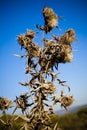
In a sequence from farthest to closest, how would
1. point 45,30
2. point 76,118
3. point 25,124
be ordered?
1. point 76,118
2. point 45,30
3. point 25,124

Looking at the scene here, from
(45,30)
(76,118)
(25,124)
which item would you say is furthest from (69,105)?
(76,118)

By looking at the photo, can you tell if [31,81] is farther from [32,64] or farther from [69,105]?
[69,105]

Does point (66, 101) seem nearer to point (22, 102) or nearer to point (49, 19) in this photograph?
point (22, 102)

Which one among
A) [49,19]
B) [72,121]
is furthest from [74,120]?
[49,19]

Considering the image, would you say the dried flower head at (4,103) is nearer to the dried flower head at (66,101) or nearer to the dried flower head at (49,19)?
the dried flower head at (66,101)

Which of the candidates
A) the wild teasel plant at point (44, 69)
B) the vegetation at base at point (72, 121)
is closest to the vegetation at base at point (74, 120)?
the vegetation at base at point (72, 121)

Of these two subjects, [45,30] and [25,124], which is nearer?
[25,124]

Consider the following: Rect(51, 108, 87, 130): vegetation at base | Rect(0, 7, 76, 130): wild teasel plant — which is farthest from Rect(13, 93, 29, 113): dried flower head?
Rect(51, 108, 87, 130): vegetation at base

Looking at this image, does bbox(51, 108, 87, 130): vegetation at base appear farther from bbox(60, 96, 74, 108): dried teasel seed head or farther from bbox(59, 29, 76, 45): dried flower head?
bbox(59, 29, 76, 45): dried flower head
